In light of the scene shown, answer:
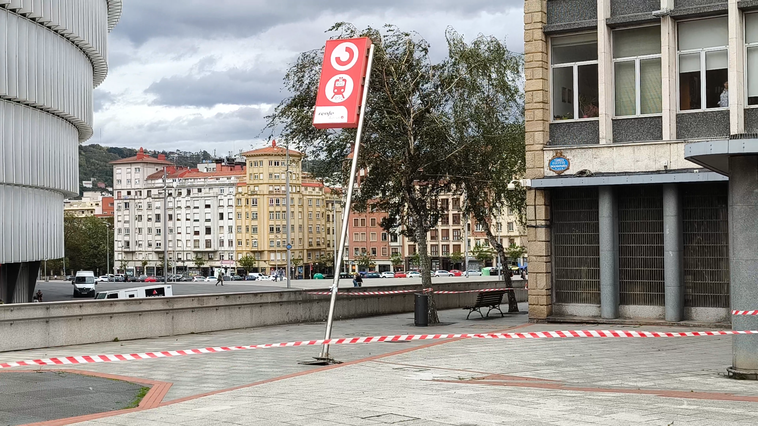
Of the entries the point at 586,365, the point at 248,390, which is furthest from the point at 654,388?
the point at 248,390

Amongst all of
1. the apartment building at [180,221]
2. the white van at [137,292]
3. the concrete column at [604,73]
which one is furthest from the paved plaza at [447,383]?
the apartment building at [180,221]

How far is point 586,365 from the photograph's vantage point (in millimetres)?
15758

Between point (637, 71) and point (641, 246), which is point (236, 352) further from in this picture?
point (637, 71)

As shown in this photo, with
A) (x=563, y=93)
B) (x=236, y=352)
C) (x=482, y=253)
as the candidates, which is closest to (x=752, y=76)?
(x=563, y=93)

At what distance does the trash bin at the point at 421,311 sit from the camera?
26.4m

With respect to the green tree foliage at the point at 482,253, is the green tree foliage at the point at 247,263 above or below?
below

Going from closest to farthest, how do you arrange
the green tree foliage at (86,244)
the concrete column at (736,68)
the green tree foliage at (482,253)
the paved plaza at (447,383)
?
the paved plaza at (447,383) < the concrete column at (736,68) < the green tree foliage at (482,253) < the green tree foliage at (86,244)

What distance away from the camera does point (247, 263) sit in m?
149

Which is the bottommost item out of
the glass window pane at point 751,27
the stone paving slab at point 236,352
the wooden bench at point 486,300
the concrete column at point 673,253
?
the stone paving slab at point 236,352

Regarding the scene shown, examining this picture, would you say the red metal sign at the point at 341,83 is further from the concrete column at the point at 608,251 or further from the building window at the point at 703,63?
the building window at the point at 703,63

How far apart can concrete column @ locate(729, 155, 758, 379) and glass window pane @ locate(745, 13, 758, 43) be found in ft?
31.2

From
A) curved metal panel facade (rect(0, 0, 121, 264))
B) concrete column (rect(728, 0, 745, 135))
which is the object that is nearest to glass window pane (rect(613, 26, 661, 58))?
concrete column (rect(728, 0, 745, 135))

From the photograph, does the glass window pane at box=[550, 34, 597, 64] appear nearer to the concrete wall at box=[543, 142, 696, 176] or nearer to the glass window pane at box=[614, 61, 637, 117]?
the glass window pane at box=[614, 61, 637, 117]

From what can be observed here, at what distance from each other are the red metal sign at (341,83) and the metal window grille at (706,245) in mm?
9604
